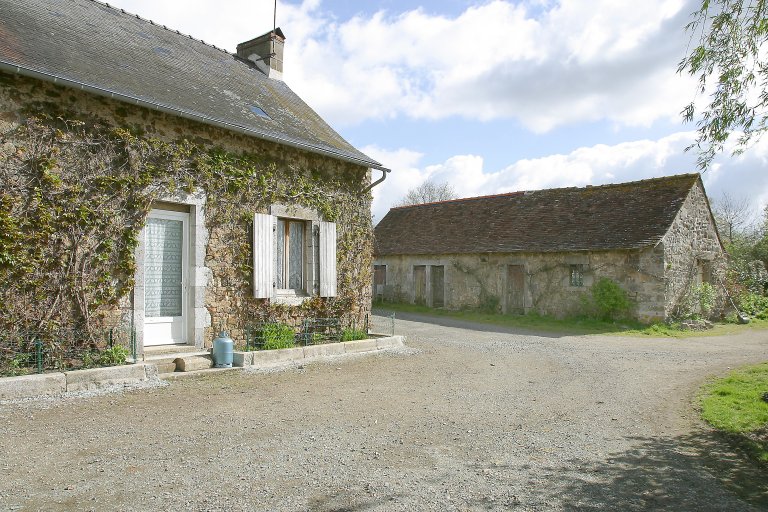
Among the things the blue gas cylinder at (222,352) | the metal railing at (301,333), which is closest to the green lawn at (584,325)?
the metal railing at (301,333)

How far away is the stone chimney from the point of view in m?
13.3

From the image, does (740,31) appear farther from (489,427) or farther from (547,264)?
(547,264)

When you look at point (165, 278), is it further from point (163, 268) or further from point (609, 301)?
point (609, 301)

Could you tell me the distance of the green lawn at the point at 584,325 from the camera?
47.2 ft

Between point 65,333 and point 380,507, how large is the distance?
206 inches

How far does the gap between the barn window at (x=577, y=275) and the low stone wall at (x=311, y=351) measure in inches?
310

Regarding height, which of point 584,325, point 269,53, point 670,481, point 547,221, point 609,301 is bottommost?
point 670,481

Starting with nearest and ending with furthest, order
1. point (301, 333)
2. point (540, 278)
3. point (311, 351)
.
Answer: point (311, 351), point (301, 333), point (540, 278)

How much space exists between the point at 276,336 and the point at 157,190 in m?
2.94

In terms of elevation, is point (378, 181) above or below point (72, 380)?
above

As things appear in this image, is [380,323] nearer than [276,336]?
No

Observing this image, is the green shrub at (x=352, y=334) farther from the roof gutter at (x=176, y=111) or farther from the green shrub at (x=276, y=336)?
the roof gutter at (x=176, y=111)

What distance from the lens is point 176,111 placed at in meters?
7.74

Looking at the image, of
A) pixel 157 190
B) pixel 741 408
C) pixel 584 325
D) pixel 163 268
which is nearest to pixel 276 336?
pixel 163 268
